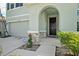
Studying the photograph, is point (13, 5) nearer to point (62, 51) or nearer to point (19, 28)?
point (19, 28)

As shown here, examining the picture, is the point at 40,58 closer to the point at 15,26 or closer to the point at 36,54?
the point at 36,54

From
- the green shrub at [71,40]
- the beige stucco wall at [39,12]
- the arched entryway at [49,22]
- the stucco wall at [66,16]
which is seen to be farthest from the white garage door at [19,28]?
the green shrub at [71,40]

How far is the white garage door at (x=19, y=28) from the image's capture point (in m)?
6.06

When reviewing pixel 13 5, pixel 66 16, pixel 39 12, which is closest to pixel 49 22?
pixel 39 12

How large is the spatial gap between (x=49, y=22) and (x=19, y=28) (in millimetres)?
1189

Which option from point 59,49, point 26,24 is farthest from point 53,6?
point 59,49

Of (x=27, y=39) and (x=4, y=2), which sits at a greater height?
(x=4, y=2)

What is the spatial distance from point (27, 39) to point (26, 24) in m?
0.58

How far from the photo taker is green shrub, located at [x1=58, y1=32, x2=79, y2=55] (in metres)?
5.45

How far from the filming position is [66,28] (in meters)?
5.86

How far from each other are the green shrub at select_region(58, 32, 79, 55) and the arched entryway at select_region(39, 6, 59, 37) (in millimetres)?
360

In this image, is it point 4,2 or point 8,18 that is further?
point 8,18

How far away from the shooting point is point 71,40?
218 inches

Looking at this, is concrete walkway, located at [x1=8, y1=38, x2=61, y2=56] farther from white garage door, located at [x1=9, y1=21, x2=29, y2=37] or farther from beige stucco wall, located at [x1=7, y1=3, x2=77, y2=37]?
white garage door, located at [x1=9, y1=21, x2=29, y2=37]
